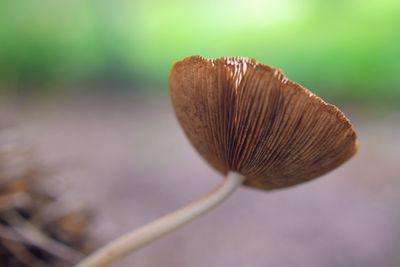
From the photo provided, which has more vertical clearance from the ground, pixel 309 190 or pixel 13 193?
pixel 13 193

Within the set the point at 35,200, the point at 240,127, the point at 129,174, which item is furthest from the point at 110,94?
the point at 240,127

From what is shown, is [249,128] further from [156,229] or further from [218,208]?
[218,208]

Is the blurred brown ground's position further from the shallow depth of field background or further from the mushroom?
the mushroom

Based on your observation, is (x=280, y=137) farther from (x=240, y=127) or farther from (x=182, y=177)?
(x=182, y=177)

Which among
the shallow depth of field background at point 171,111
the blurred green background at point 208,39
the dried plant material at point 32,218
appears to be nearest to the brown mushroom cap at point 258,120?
the dried plant material at point 32,218

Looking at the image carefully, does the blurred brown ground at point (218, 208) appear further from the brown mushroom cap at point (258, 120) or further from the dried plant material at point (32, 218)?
the brown mushroom cap at point (258, 120)

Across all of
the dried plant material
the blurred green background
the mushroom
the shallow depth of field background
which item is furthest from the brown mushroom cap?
the blurred green background

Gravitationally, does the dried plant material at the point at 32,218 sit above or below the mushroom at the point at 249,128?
below
